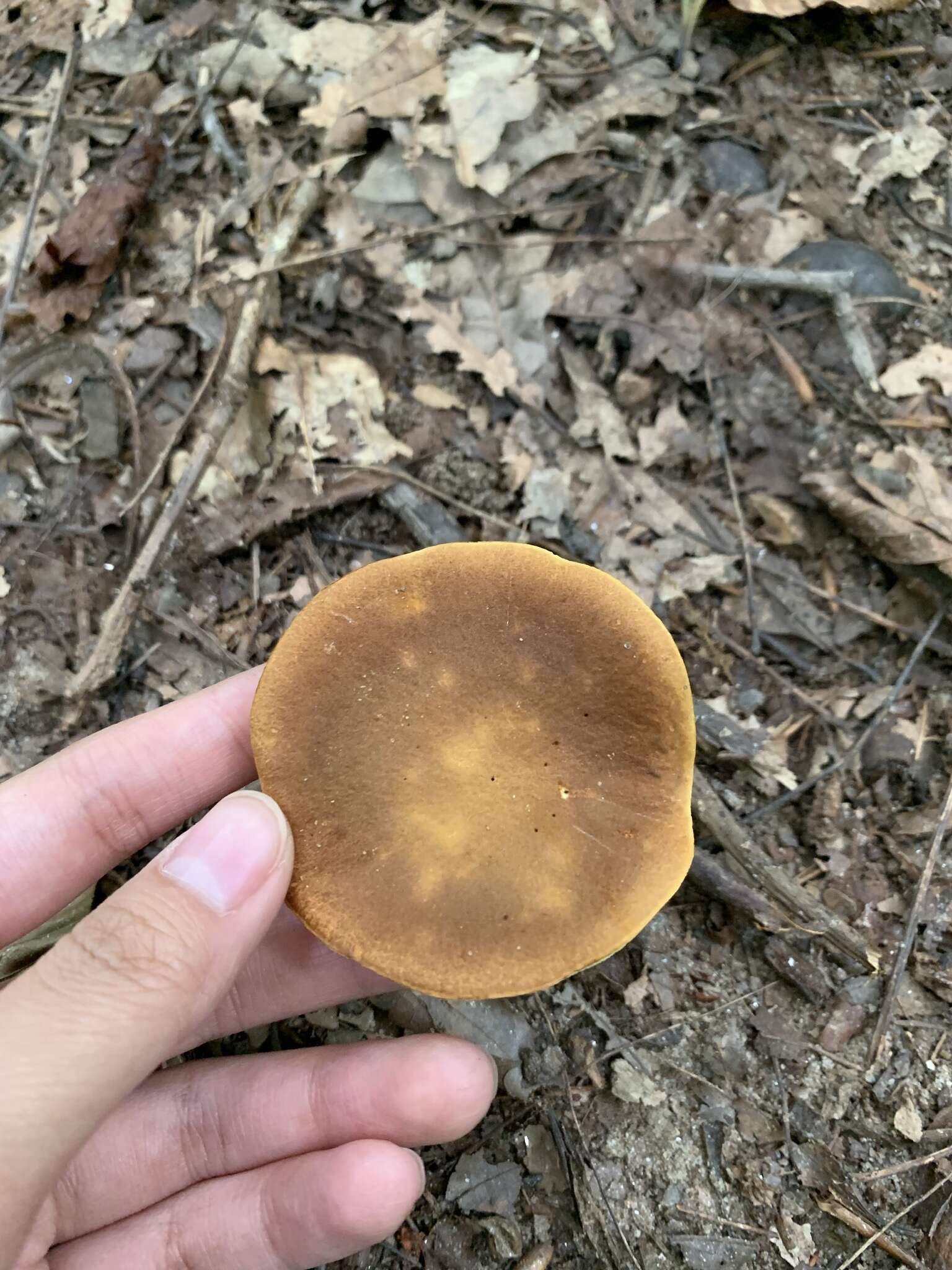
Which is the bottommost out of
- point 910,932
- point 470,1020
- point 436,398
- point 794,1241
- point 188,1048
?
point 794,1241

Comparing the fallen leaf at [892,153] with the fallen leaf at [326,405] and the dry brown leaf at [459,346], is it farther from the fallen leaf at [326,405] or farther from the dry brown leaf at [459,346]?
the fallen leaf at [326,405]

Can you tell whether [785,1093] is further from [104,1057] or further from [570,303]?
[570,303]

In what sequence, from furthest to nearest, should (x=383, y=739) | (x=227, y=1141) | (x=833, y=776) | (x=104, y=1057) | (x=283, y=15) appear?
1. (x=283, y=15)
2. (x=833, y=776)
3. (x=227, y=1141)
4. (x=383, y=739)
5. (x=104, y=1057)

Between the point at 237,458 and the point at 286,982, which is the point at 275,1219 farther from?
the point at 237,458

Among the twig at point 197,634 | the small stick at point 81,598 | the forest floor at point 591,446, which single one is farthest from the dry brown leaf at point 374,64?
the twig at point 197,634

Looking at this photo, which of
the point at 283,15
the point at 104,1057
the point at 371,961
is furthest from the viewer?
the point at 283,15

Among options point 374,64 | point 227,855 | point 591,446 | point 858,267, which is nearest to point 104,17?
point 374,64

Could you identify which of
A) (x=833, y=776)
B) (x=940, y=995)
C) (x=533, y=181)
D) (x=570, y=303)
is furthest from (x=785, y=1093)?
(x=533, y=181)
